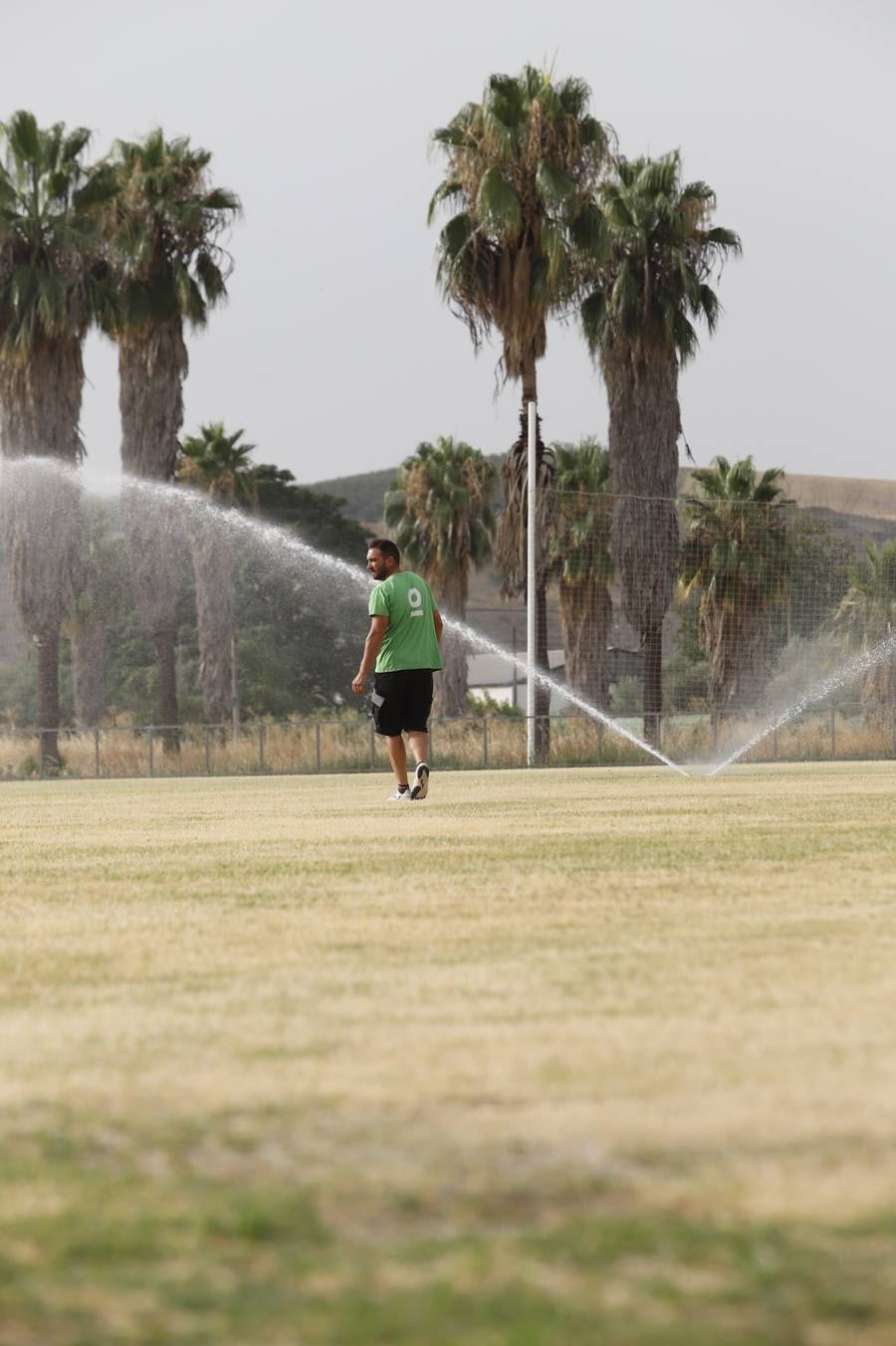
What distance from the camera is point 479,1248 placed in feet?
9.15

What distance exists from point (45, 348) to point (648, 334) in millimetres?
12214

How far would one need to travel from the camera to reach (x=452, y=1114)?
12.2 feet

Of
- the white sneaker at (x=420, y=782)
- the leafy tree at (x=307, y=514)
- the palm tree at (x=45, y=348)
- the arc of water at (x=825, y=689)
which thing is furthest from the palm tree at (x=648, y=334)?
the leafy tree at (x=307, y=514)

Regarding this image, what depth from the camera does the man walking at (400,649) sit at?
15047mm

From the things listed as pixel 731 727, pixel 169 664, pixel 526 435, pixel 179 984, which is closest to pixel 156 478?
pixel 169 664

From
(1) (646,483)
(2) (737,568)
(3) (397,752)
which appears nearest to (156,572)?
(1) (646,483)

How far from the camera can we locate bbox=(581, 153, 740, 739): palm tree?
43.4 m

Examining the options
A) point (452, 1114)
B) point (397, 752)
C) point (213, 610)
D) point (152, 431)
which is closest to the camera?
Answer: point (452, 1114)

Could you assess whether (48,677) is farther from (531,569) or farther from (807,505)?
(807,505)

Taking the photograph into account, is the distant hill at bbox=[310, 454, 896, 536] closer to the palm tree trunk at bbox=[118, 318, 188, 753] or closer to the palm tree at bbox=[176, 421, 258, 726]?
the palm tree at bbox=[176, 421, 258, 726]

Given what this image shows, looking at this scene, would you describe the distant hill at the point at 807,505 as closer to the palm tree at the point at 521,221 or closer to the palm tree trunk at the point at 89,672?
the palm tree trunk at the point at 89,672

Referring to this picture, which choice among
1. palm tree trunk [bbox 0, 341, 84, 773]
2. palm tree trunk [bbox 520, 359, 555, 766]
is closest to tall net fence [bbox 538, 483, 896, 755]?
palm tree trunk [bbox 520, 359, 555, 766]

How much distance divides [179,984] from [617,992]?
46.4 inches

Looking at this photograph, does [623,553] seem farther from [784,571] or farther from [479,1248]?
[479,1248]
